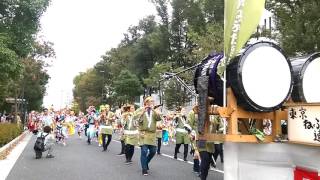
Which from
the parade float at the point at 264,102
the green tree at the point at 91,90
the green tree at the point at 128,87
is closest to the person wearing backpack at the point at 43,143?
the parade float at the point at 264,102

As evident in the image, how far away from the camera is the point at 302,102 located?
5297 mm

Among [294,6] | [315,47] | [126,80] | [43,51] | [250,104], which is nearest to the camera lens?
[250,104]

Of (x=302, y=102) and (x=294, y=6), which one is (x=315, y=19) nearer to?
(x=294, y=6)

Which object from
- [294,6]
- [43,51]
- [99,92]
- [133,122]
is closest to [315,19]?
[294,6]

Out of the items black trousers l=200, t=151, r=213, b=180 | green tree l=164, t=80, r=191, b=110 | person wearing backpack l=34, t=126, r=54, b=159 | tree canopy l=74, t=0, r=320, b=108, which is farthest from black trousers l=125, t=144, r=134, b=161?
green tree l=164, t=80, r=191, b=110

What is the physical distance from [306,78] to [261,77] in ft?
1.99

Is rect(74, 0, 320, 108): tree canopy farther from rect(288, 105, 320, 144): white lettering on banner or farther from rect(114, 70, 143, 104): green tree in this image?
rect(288, 105, 320, 144): white lettering on banner

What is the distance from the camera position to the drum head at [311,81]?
5430 millimetres

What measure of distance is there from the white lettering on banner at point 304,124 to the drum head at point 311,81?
1.41ft

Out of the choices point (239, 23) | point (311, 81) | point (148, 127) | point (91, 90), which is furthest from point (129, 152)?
point (91, 90)

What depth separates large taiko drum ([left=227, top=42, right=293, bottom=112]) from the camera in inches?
200

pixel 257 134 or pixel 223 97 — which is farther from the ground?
pixel 223 97

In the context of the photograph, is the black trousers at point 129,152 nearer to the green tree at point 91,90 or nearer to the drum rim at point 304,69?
the drum rim at point 304,69

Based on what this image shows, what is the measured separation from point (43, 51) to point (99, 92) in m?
55.1
